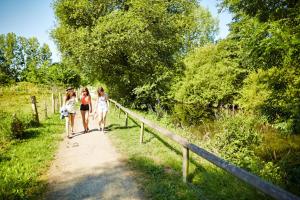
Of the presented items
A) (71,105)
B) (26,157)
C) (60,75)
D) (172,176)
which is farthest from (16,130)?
(60,75)

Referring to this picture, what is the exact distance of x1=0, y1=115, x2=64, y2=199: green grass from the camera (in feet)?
18.9

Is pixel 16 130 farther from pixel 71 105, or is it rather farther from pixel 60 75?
pixel 60 75

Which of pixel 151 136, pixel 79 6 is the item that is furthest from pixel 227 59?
pixel 151 136

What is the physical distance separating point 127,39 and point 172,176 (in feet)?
49.9

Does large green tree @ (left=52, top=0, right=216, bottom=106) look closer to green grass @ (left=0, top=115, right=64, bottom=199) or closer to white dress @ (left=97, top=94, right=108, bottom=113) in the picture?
white dress @ (left=97, top=94, right=108, bottom=113)

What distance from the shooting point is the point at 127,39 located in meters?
20.1

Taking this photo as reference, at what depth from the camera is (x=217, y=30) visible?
4859 centimetres

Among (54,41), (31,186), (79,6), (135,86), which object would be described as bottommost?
→ (31,186)

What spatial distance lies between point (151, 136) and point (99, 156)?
2.69 metres

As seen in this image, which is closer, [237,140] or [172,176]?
[172,176]

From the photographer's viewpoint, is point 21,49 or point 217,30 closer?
point 217,30

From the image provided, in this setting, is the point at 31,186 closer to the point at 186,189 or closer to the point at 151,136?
the point at 186,189

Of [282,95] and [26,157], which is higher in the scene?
[282,95]

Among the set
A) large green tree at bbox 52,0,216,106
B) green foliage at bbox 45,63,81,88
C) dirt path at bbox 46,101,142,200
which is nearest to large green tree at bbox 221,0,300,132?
Answer: dirt path at bbox 46,101,142,200
